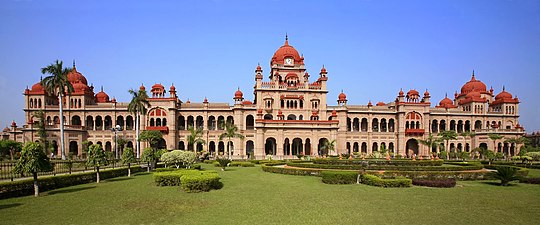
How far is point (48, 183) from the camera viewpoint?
1652cm

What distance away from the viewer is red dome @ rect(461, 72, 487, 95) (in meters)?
60.8

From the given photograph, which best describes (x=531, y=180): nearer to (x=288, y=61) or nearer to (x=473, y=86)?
(x=288, y=61)

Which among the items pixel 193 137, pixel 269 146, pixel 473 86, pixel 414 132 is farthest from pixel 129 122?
pixel 473 86

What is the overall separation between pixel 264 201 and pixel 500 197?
11.5 metres

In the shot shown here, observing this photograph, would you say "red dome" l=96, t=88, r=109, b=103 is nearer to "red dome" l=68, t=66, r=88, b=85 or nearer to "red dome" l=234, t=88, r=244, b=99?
"red dome" l=68, t=66, r=88, b=85

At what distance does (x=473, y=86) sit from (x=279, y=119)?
43.6 meters

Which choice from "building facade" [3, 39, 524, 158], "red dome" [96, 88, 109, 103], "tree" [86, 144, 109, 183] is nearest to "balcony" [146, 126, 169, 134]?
"building facade" [3, 39, 524, 158]

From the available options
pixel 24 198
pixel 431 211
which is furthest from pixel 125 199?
pixel 431 211

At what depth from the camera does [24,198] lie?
14297 millimetres

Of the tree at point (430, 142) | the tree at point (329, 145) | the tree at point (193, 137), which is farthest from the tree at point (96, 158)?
the tree at point (430, 142)

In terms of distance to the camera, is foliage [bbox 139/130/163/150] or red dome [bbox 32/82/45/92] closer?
foliage [bbox 139/130/163/150]

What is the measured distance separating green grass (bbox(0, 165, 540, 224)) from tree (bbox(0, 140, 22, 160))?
31.7m

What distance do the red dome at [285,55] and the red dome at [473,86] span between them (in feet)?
→ 119

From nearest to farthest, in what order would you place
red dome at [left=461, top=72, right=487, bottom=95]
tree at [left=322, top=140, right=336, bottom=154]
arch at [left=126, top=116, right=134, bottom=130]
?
tree at [left=322, top=140, right=336, bottom=154], arch at [left=126, top=116, right=134, bottom=130], red dome at [left=461, top=72, right=487, bottom=95]
